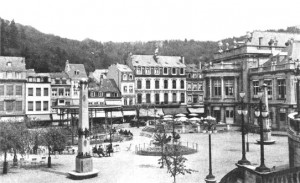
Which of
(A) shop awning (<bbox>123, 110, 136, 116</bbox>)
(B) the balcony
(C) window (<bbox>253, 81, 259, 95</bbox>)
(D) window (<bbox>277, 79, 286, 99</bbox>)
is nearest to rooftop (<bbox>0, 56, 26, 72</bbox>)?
(A) shop awning (<bbox>123, 110, 136, 116</bbox>)

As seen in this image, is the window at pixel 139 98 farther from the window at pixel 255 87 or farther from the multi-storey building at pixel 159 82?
the window at pixel 255 87

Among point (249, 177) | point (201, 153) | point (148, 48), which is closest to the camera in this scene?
point (249, 177)

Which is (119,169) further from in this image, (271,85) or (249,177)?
(271,85)

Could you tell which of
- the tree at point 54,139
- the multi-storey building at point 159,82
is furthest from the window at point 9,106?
the tree at point 54,139

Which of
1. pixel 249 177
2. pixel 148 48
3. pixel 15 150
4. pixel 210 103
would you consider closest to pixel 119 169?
pixel 15 150

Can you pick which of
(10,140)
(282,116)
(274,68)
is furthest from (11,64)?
(282,116)

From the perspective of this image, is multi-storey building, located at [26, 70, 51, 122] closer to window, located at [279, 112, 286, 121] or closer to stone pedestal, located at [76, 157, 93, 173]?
stone pedestal, located at [76, 157, 93, 173]
